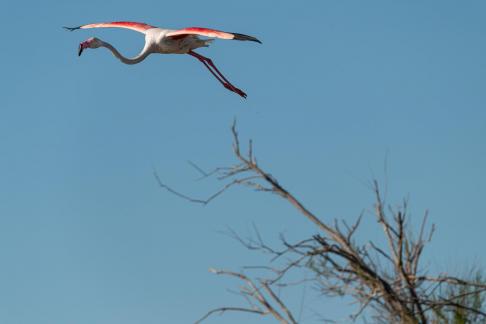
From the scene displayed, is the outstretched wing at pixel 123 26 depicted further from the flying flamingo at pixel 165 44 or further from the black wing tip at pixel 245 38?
the black wing tip at pixel 245 38

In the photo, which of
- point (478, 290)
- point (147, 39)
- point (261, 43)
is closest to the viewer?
point (478, 290)

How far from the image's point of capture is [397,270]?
7.24 metres

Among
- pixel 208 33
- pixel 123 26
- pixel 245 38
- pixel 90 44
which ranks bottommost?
pixel 245 38

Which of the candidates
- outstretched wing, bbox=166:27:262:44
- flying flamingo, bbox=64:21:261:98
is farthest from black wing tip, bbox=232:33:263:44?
flying flamingo, bbox=64:21:261:98

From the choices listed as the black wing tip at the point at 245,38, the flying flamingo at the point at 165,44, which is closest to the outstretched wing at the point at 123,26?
the flying flamingo at the point at 165,44

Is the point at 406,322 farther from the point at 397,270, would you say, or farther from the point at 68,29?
the point at 68,29

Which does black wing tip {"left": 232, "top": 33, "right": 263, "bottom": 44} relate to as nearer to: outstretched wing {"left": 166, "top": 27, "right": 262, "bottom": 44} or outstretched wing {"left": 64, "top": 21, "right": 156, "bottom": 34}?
outstretched wing {"left": 166, "top": 27, "right": 262, "bottom": 44}

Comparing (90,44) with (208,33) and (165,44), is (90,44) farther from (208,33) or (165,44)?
(208,33)

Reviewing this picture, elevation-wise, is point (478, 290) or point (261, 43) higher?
point (261, 43)

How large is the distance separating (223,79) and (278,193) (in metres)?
10.4

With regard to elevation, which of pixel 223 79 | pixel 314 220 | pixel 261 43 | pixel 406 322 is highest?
pixel 223 79

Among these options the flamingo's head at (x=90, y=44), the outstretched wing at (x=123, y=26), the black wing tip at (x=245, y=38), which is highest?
the outstretched wing at (x=123, y=26)

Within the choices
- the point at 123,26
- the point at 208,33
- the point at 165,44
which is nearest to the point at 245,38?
the point at 208,33

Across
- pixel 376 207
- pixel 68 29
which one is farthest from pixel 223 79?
pixel 376 207
